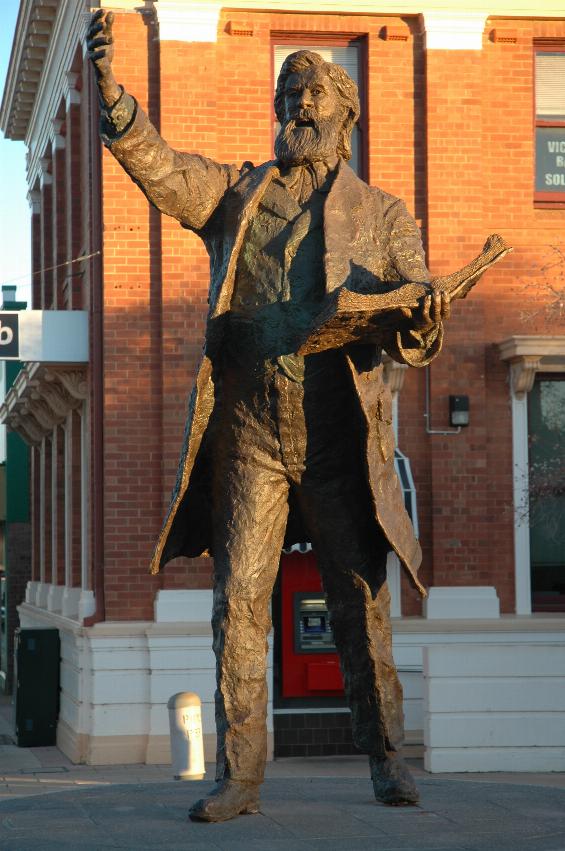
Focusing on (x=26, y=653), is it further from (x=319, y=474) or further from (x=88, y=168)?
(x=319, y=474)

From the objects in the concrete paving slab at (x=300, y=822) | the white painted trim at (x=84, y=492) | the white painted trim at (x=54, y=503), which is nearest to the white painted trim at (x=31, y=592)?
the white painted trim at (x=54, y=503)

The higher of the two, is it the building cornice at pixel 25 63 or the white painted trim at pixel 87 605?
the building cornice at pixel 25 63

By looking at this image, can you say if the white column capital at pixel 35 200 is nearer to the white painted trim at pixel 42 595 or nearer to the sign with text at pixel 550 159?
the white painted trim at pixel 42 595

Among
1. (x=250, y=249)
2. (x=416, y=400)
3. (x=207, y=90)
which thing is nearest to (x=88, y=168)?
(x=207, y=90)

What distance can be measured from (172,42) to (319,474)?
37.0 feet

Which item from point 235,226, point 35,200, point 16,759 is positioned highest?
point 35,200

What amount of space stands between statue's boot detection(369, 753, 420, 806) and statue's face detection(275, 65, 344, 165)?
2.42 meters

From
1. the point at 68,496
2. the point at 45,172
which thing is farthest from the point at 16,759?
the point at 45,172

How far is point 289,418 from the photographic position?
249 inches

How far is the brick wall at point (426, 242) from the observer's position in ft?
54.9

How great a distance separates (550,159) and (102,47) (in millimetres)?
12543

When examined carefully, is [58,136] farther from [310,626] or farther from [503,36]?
[310,626]

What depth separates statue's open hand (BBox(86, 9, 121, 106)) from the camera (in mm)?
5727

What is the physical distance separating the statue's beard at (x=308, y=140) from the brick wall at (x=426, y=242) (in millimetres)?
10250
